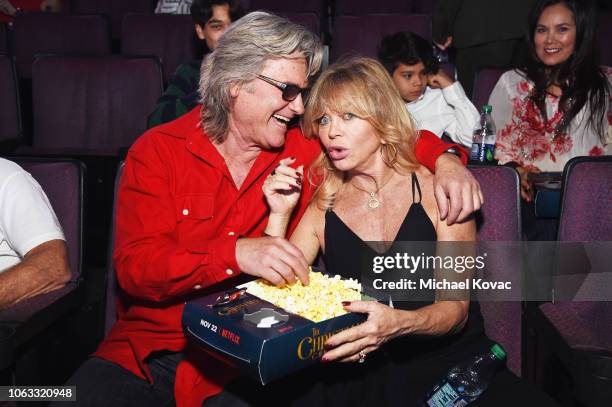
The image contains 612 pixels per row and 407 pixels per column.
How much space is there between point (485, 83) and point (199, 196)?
1743 mm

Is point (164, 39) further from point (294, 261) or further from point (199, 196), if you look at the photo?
point (294, 261)


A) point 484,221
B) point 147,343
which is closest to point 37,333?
point 147,343

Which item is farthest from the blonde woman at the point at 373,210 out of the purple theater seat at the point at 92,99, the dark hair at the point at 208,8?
the purple theater seat at the point at 92,99

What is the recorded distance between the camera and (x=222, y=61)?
1.69 meters

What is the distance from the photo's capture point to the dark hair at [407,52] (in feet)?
10.1

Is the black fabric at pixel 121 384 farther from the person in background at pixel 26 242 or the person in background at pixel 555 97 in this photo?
the person in background at pixel 555 97

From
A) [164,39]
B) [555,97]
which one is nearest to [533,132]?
[555,97]

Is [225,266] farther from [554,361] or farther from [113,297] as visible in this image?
[554,361]

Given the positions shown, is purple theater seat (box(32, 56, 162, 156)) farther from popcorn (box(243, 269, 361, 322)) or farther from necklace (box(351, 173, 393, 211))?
popcorn (box(243, 269, 361, 322))

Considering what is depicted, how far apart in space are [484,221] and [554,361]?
41 cm

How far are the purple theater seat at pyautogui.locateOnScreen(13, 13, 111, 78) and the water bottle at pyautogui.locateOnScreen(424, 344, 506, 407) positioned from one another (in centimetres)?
371

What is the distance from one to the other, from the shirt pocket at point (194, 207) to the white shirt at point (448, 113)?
1.57m

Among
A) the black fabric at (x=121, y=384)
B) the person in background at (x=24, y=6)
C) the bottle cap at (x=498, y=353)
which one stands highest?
the person in background at (x=24, y=6)

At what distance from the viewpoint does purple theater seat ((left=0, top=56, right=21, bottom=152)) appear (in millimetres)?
3182
